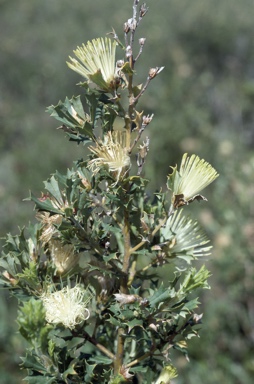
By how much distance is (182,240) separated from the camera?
1.39 meters

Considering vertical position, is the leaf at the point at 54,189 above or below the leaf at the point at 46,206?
above

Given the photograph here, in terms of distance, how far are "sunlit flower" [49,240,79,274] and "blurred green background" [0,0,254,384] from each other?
0.21 metres

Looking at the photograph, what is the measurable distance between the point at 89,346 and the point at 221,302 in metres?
3.17

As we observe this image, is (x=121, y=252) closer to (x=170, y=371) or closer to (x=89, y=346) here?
(x=170, y=371)

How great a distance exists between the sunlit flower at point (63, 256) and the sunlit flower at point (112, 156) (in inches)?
8.6

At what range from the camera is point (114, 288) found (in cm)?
138

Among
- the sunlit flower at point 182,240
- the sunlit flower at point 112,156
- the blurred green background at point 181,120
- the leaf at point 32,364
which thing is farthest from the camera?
the blurred green background at point 181,120

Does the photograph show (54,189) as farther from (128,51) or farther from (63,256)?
(128,51)

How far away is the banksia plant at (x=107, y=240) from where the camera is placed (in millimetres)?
1258

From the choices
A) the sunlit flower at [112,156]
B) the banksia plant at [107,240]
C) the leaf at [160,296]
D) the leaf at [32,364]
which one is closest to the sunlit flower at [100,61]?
the banksia plant at [107,240]

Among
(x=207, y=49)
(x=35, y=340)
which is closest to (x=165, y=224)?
(x=35, y=340)

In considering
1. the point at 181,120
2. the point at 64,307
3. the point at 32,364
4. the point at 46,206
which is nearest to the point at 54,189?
the point at 46,206

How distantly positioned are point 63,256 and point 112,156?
0.29 metres

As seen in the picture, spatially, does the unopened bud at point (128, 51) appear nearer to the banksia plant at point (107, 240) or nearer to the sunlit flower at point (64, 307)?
the banksia plant at point (107, 240)
